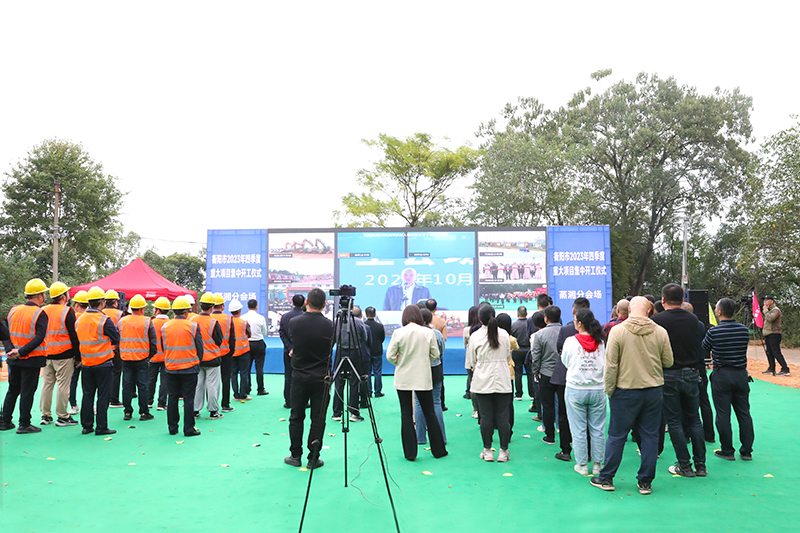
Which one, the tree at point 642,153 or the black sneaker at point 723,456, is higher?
the tree at point 642,153

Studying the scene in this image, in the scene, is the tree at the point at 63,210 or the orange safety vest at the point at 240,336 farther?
the tree at the point at 63,210

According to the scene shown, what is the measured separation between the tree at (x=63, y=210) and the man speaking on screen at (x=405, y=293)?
20.5m

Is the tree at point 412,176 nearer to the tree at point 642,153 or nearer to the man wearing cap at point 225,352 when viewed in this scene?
the tree at point 642,153

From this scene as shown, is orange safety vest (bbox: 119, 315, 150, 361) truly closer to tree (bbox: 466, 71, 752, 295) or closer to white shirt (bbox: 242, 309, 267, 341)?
white shirt (bbox: 242, 309, 267, 341)

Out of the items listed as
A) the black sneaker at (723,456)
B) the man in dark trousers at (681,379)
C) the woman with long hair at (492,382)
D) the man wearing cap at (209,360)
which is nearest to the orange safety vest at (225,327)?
the man wearing cap at (209,360)

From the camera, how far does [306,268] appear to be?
12.1 meters

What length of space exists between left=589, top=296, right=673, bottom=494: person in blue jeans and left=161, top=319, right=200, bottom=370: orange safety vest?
176 inches

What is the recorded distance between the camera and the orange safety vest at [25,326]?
20.0 ft

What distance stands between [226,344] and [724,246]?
2653 centimetres

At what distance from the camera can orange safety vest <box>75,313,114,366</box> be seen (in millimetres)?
6133

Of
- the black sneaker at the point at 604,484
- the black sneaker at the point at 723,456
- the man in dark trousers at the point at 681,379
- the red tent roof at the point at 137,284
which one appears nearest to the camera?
the black sneaker at the point at 604,484

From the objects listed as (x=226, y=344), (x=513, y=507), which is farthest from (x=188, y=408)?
(x=513, y=507)

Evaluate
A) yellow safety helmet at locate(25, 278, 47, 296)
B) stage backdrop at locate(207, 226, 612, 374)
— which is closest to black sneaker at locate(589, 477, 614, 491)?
yellow safety helmet at locate(25, 278, 47, 296)

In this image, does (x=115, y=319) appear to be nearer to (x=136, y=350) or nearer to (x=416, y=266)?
(x=136, y=350)
